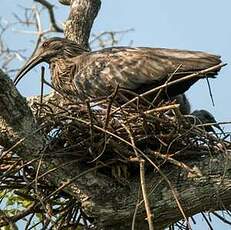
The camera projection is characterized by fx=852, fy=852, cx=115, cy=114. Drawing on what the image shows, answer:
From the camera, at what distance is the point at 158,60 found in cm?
757

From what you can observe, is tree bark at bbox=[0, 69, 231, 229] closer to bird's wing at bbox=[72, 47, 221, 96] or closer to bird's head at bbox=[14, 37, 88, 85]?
bird's wing at bbox=[72, 47, 221, 96]

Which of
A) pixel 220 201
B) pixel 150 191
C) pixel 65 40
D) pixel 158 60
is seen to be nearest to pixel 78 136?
pixel 150 191

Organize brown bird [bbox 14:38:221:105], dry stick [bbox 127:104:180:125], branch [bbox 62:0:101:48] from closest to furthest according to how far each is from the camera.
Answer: dry stick [bbox 127:104:180:125] < brown bird [bbox 14:38:221:105] < branch [bbox 62:0:101:48]

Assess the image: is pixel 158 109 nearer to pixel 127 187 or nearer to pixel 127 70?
pixel 127 187

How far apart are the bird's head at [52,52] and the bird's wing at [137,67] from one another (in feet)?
1.29

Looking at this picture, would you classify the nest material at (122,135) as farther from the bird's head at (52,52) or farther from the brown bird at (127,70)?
the bird's head at (52,52)

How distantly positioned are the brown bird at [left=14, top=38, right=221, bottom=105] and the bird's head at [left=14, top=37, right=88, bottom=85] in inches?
1.6

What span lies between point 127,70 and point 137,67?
0.31 ft

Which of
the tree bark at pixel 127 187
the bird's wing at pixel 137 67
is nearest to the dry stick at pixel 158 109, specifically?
the tree bark at pixel 127 187

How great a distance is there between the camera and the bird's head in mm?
8266

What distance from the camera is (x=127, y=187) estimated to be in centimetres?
596

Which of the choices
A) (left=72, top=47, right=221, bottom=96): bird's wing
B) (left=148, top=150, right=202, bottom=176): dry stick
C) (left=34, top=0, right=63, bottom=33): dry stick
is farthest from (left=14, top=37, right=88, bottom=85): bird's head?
(left=34, top=0, right=63, bottom=33): dry stick

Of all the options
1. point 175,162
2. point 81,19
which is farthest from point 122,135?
point 81,19

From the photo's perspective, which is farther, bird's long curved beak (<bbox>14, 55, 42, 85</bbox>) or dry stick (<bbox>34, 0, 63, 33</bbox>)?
dry stick (<bbox>34, 0, 63, 33</bbox>)
